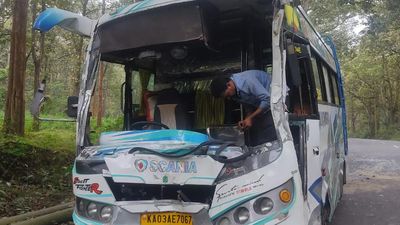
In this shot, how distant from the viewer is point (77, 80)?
21.9 metres

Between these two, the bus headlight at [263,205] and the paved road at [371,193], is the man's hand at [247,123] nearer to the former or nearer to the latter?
the bus headlight at [263,205]

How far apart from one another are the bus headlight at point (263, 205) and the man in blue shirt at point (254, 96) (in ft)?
3.13

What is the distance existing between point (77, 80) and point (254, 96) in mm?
18745

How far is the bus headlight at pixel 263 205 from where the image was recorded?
3500 mm

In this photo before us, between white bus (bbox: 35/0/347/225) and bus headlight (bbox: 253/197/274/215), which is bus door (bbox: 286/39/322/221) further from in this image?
bus headlight (bbox: 253/197/274/215)

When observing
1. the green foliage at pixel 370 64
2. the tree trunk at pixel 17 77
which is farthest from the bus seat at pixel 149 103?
the green foliage at pixel 370 64

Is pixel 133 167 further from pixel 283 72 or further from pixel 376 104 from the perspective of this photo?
pixel 376 104

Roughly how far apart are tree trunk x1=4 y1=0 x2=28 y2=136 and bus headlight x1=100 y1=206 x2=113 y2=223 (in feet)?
32.0

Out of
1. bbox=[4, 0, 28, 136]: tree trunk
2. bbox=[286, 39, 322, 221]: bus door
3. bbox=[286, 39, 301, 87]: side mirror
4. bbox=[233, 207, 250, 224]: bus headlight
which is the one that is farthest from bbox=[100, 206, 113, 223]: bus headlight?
bbox=[4, 0, 28, 136]: tree trunk

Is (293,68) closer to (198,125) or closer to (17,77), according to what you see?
(198,125)

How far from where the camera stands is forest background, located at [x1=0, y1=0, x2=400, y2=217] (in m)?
9.45

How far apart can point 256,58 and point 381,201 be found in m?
4.83

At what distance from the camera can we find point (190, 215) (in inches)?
Answer: 146

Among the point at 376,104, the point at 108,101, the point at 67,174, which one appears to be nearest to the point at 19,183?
the point at 67,174
